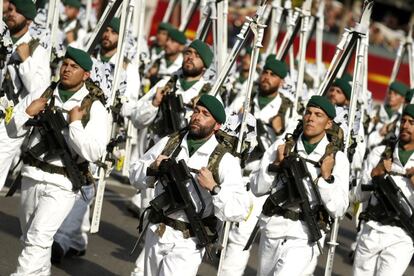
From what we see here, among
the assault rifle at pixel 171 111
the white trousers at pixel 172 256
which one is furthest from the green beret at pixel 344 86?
the white trousers at pixel 172 256

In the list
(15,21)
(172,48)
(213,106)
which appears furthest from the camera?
(172,48)

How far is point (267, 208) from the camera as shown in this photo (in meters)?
10.5

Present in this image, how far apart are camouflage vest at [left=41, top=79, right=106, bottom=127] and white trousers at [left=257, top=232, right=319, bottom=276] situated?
1.79 m

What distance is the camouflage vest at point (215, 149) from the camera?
9609 mm

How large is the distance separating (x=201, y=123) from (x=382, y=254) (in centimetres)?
252

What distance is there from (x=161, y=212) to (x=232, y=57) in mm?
2402

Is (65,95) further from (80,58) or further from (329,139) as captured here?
(329,139)

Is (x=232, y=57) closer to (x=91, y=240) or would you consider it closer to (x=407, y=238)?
(x=407, y=238)

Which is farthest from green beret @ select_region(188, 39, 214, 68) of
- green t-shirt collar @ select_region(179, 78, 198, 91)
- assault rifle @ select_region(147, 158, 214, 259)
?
assault rifle @ select_region(147, 158, 214, 259)

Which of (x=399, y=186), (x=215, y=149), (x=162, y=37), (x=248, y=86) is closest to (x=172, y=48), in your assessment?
(x=162, y=37)

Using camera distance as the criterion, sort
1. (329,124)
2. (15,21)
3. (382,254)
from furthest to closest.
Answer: (15,21), (382,254), (329,124)

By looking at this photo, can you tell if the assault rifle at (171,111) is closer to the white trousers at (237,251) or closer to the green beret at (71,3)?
the white trousers at (237,251)

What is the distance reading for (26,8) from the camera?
13.1 m

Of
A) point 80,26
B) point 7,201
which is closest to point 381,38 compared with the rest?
point 80,26
